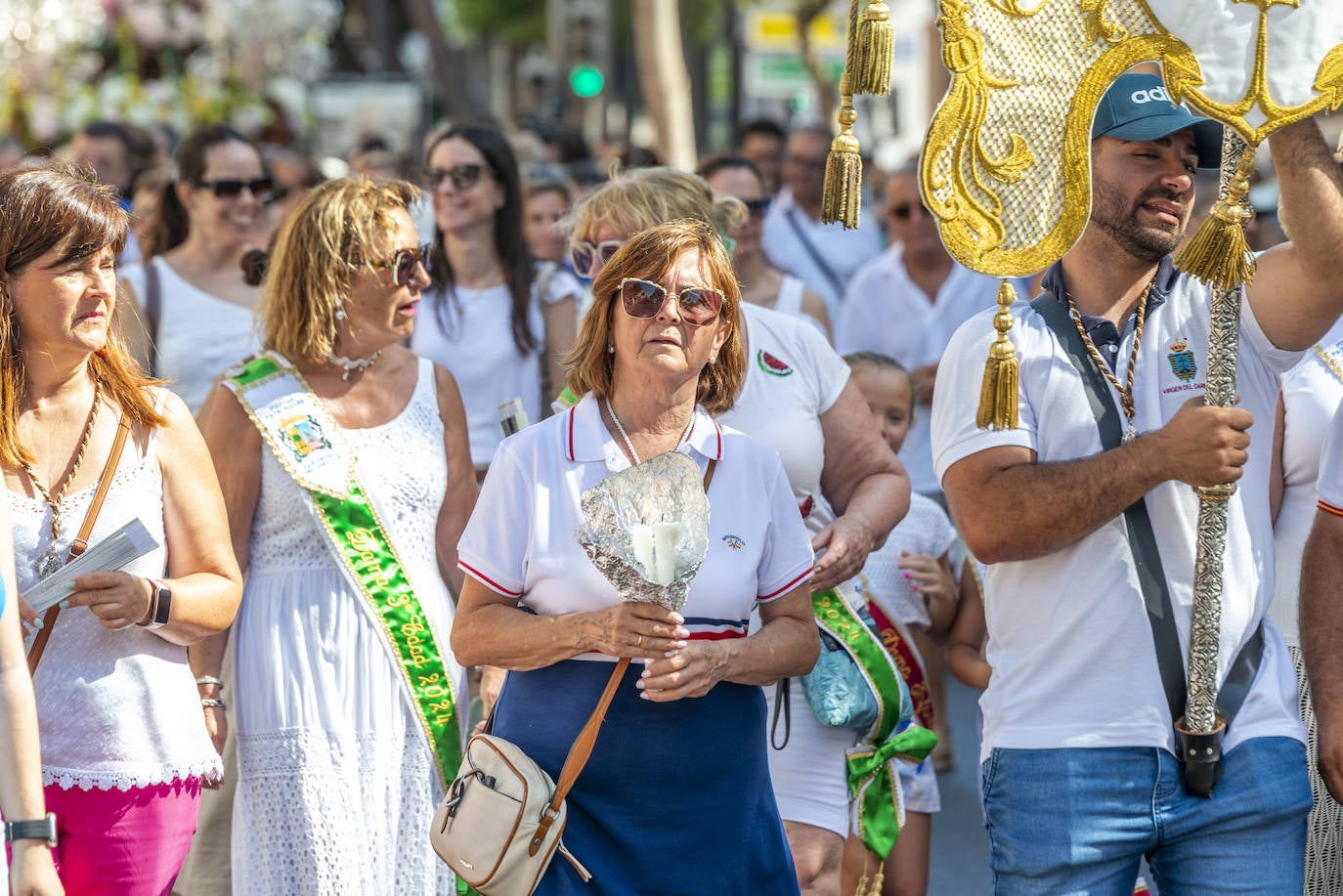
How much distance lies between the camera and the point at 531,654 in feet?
10.9

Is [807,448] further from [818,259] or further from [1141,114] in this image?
[818,259]

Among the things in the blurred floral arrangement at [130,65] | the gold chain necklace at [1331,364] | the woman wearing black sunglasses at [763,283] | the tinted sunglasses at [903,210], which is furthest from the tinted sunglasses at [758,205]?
the blurred floral arrangement at [130,65]

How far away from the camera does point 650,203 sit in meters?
4.33

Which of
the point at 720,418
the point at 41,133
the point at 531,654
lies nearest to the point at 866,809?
the point at 720,418

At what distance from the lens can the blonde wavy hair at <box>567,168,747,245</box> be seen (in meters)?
4.32

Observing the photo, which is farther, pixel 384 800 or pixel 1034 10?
pixel 384 800

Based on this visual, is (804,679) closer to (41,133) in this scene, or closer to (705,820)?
(705,820)

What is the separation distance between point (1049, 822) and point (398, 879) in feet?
5.53

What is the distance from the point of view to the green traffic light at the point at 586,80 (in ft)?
76.9

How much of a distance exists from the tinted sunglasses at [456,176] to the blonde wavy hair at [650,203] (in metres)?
1.98

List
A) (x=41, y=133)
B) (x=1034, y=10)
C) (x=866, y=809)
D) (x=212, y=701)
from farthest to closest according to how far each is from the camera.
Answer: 1. (x=41, y=133)
2. (x=866, y=809)
3. (x=212, y=701)
4. (x=1034, y=10)

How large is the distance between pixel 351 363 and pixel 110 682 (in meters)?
1.20

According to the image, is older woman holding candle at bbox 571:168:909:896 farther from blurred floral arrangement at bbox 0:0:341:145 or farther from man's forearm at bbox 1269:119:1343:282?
blurred floral arrangement at bbox 0:0:341:145

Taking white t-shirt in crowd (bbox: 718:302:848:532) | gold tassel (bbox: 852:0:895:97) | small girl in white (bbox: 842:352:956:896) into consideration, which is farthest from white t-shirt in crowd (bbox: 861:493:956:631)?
gold tassel (bbox: 852:0:895:97)
